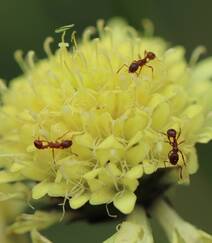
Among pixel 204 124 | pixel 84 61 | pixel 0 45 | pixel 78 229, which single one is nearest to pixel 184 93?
pixel 204 124

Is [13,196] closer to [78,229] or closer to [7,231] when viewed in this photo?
[7,231]

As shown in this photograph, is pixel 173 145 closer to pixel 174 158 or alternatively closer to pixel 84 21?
pixel 174 158

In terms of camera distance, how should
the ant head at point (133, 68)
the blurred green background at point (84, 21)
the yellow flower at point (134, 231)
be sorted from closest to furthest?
the yellow flower at point (134, 231)
the ant head at point (133, 68)
the blurred green background at point (84, 21)

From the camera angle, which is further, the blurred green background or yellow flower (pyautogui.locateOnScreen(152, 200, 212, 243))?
the blurred green background

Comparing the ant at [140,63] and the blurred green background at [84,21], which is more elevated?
the ant at [140,63]

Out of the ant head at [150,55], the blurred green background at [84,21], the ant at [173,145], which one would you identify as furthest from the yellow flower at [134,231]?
the blurred green background at [84,21]

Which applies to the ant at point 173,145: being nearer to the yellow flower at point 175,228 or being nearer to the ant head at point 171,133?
the ant head at point 171,133

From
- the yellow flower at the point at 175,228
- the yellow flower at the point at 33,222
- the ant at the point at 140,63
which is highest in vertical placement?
the ant at the point at 140,63

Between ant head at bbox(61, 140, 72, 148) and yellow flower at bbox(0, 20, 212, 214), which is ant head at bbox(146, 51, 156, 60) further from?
ant head at bbox(61, 140, 72, 148)

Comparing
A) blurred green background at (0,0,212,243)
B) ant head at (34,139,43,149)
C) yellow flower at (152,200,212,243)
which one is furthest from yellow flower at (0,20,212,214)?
blurred green background at (0,0,212,243)
